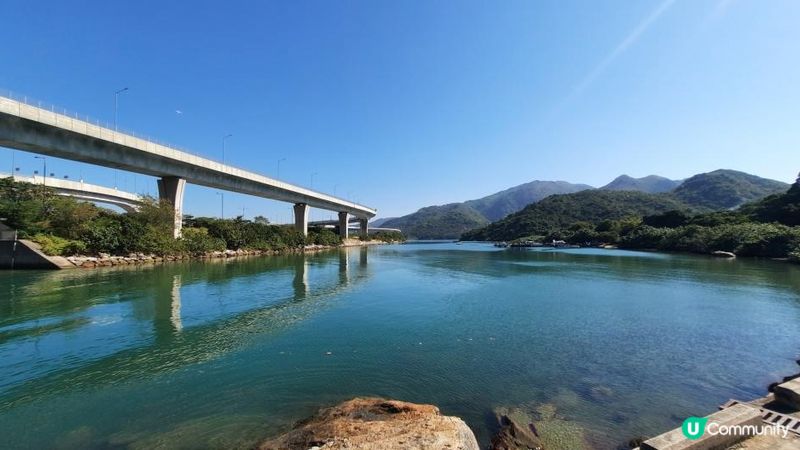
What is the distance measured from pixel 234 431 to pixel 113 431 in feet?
6.91

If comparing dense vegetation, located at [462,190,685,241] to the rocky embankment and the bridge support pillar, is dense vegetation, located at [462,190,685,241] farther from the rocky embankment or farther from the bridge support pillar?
the rocky embankment

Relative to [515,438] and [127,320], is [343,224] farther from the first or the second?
[515,438]

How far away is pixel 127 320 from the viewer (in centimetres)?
1413

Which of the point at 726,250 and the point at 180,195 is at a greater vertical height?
the point at 180,195

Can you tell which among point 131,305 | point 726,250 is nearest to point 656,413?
point 131,305

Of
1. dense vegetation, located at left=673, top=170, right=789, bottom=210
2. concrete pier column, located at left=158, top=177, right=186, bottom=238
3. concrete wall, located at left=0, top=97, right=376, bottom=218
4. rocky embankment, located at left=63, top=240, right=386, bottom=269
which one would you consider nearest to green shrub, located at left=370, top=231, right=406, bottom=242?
concrete wall, located at left=0, top=97, right=376, bottom=218

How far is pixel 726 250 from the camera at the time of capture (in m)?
60.0

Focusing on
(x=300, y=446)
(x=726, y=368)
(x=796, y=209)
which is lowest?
(x=726, y=368)

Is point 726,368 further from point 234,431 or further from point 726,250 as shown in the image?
point 726,250

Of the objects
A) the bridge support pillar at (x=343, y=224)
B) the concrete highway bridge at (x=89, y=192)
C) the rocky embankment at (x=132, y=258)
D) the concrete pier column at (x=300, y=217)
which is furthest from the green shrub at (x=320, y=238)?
the concrete highway bridge at (x=89, y=192)

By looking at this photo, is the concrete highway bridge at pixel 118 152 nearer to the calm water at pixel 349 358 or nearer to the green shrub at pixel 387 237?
the calm water at pixel 349 358

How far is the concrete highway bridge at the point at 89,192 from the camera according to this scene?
61.6 m

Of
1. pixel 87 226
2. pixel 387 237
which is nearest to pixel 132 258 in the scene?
pixel 87 226

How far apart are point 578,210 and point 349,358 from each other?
555ft
